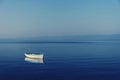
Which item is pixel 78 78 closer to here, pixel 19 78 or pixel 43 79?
pixel 43 79

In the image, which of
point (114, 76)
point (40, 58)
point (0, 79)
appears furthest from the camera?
point (40, 58)

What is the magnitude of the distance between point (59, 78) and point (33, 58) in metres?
28.7

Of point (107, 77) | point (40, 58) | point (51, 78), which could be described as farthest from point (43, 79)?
point (40, 58)

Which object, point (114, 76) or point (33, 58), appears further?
point (33, 58)

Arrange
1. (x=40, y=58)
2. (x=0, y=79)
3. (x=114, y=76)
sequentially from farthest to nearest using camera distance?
(x=40, y=58) < (x=114, y=76) < (x=0, y=79)

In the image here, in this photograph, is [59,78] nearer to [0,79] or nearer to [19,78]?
[19,78]

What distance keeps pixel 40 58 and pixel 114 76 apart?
27340 mm

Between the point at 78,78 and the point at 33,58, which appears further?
the point at 33,58

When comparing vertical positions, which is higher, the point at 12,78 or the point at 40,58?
the point at 40,58

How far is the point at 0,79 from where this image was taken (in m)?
32.8

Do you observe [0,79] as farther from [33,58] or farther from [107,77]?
[33,58]

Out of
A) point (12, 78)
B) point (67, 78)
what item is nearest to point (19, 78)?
point (12, 78)

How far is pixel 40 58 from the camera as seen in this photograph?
59875mm

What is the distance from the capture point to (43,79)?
33.5 m
